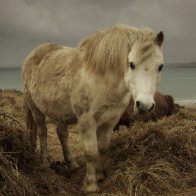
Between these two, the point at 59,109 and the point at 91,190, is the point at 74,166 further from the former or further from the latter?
the point at 91,190

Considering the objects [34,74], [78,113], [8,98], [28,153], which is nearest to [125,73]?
[78,113]

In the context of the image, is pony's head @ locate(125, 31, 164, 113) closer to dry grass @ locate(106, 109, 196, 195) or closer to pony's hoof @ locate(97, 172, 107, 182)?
dry grass @ locate(106, 109, 196, 195)

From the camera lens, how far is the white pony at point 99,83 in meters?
4.25

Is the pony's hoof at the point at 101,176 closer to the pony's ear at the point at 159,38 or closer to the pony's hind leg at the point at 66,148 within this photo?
the pony's hind leg at the point at 66,148

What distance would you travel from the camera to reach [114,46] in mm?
4797

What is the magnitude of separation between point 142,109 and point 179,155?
2238 millimetres

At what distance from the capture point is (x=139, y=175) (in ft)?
16.4

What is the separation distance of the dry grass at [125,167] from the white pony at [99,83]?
348mm

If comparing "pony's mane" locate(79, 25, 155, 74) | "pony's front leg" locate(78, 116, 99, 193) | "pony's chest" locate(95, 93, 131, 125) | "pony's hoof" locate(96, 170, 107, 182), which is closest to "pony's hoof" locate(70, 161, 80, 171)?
"pony's hoof" locate(96, 170, 107, 182)

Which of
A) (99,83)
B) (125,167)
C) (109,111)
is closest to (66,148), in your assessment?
(125,167)

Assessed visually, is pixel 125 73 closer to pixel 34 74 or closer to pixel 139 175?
pixel 139 175

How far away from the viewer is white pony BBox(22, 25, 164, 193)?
13.9 feet

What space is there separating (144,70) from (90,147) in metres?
1.31

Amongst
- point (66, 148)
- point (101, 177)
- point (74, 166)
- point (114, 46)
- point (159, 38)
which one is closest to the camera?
point (159, 38)
